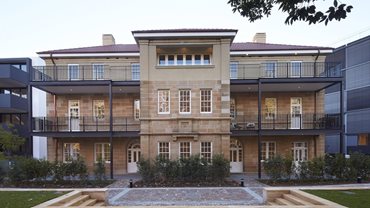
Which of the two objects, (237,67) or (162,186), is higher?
(237,67)

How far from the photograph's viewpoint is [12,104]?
80.0 ft

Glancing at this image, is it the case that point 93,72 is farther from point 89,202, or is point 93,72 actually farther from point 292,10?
point 292,10

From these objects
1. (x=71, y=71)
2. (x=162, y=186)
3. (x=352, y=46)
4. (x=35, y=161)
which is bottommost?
(x=162, y=186)

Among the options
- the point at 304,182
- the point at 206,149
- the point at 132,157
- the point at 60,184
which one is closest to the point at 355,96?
the point at 304,182

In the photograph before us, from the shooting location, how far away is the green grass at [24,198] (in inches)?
393

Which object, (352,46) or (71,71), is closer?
(71,71)

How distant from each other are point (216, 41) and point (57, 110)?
1346 centimetres

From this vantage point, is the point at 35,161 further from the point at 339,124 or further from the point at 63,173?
the point at 339,124

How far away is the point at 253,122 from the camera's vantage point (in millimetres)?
21266

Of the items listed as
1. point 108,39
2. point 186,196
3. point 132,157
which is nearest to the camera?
point 186,196

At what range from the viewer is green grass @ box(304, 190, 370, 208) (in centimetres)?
952

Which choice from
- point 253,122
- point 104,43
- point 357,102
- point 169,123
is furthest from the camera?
point 357,102

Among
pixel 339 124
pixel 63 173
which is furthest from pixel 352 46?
pixel 63 173

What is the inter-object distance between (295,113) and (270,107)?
1.94 metres
